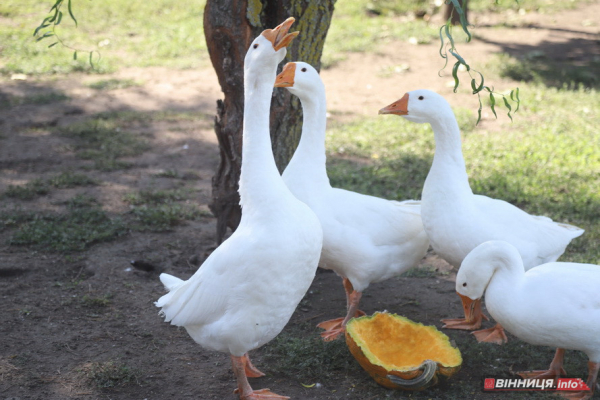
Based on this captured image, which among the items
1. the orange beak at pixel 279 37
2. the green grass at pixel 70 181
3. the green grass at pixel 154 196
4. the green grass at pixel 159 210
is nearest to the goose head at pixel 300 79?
the orange beak at pixel 279 37

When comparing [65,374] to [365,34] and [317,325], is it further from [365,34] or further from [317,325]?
[365,34]

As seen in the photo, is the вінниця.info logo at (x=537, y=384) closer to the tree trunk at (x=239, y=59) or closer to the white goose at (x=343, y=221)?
the white goose at (x=343, y=221)

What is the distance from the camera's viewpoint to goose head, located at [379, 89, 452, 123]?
4078 mm

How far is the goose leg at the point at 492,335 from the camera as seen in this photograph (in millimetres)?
3971

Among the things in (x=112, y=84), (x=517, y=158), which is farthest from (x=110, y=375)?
(x=112, y=84)

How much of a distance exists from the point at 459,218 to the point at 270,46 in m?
1.75

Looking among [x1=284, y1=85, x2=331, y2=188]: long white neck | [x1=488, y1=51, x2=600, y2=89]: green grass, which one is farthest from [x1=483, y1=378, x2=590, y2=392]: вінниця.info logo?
[x1=488, y1=51, x2=600, y2=89]: green grass

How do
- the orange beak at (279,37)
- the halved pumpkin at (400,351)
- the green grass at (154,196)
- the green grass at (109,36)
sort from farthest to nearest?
the green grass at (109,36)
the green grass at (154,196)
the halved pumpkin at (400,351)
the orange beak at (279,37)

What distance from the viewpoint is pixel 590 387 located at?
11.1ft

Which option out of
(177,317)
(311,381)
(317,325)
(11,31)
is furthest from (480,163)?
(11,31)

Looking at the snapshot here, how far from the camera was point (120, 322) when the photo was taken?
4.15m

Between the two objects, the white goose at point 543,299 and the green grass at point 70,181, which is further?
the green grass at point 70,181

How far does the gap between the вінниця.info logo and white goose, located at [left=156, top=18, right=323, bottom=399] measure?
1239 mm

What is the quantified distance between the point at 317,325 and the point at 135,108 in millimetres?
5587
